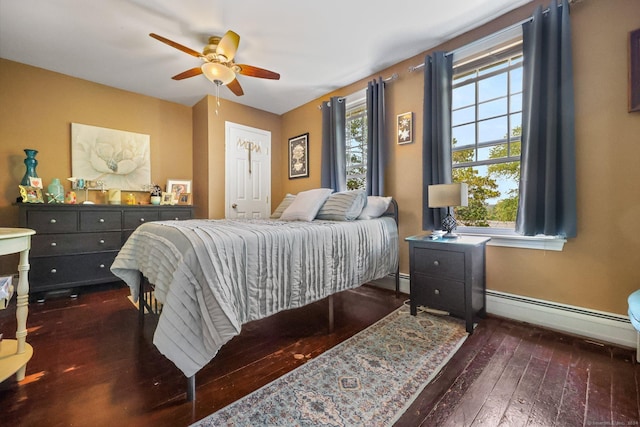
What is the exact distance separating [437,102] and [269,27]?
1.73 metres

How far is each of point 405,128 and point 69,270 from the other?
3.97m

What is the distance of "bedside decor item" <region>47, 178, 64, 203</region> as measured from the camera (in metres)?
2.95

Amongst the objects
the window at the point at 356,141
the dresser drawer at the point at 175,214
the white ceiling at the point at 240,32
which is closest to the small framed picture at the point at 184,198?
the dresser drawer at the point at 175,214

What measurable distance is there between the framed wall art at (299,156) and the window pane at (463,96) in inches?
86.5

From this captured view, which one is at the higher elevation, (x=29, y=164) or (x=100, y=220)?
(x=29, y=164)

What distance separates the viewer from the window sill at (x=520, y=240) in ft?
6.59

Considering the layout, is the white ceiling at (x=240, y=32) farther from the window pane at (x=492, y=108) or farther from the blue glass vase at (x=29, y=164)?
the blue glass vase at (x=29, y=164)

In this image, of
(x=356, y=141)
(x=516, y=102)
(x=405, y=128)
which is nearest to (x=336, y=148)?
(x=356, y=141)

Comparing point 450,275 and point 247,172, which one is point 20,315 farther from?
point 247,172

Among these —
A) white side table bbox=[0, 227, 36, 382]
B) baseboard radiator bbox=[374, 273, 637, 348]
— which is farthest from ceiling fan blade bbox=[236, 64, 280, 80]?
baseboard radiator bbox=[374, 273, 637, 348]

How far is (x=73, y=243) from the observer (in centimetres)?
287

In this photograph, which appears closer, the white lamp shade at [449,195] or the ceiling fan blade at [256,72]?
the white lamp shade at [449,195]

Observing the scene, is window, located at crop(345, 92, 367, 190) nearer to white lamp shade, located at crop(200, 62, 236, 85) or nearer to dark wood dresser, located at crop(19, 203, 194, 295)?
white lamp shade, located at crop(200, 62, 236, 85)

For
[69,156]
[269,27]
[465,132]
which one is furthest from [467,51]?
[69,156]
